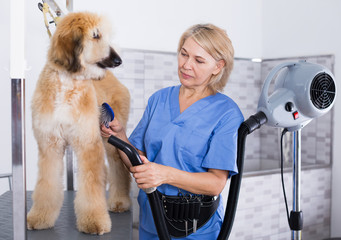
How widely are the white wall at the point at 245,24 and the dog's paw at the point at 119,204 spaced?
3.89 feet

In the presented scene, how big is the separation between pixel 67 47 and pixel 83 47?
0.05 metres

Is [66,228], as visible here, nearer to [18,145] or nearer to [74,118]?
[74,118]

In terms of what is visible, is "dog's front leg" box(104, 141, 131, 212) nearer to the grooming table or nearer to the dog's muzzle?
the grooming table

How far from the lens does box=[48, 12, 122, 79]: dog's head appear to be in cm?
110

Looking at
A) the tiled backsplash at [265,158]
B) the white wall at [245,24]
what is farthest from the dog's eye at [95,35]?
the tiled backsplash at [265,158]

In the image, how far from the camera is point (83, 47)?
3.64ft

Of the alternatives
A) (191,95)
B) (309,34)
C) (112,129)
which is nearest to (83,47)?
(112,129)

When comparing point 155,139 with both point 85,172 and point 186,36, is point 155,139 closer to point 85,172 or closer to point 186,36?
point 85,172

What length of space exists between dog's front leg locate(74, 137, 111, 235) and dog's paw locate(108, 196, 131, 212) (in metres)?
0.29

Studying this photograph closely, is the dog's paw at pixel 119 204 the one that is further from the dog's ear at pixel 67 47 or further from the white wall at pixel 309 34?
the white wall at pixel 309 34

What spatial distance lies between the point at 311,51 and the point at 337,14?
375 millimetres

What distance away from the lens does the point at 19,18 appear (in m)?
0.81

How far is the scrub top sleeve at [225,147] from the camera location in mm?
1210

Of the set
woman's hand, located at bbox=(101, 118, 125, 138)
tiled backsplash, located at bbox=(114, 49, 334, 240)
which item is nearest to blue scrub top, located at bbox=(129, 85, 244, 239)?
woman's hand, located at bbox=(101, 118, 125, 138)
